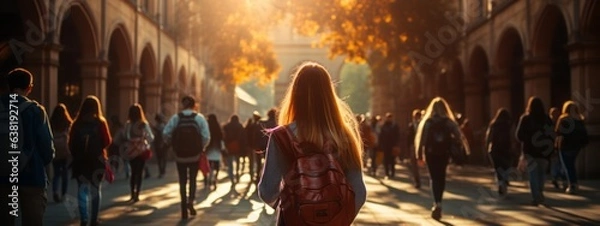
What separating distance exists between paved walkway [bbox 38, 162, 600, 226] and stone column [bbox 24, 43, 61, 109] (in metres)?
2.34

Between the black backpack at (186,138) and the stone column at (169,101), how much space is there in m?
23.0

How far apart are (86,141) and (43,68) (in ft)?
25.3

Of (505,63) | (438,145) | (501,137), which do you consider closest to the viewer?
(438,145)

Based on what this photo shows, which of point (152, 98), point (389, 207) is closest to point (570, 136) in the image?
point (389, 207)

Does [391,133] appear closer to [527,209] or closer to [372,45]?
[372,45]

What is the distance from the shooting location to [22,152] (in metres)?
5.65

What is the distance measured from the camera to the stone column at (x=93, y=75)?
65.5 feet

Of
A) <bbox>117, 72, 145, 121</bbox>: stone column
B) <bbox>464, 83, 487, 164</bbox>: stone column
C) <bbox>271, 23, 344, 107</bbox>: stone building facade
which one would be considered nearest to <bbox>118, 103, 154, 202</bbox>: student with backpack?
<bbox>117, 72, 145, 121</bbox>: stone column

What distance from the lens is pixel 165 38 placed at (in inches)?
1225

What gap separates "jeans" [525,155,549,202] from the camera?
37.9ft

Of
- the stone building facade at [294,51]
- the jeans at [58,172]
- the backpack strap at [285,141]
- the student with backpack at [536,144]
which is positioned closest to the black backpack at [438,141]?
the student with backpack at [536,144]

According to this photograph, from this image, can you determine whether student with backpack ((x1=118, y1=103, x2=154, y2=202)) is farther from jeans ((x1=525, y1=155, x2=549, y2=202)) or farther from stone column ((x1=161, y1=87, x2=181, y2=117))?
stone column ((x1=161, y1=87, x2=181, y2=117))

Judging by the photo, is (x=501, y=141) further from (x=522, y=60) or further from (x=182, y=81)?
(x=182, y=81)

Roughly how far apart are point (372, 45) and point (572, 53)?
28.3 feet
